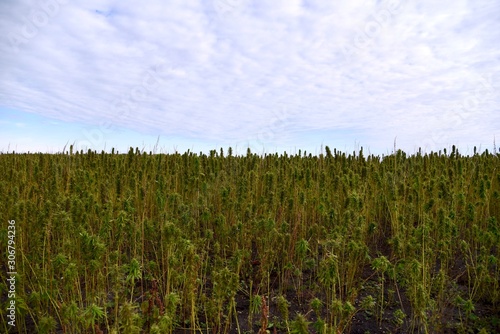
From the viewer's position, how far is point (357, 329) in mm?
3016

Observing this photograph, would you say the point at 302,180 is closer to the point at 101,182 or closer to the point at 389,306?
the point at 389,306

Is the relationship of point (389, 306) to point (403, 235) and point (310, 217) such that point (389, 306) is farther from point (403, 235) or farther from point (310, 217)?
point (310, 217)

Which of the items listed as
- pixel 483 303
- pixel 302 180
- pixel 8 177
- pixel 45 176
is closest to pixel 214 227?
pixel 302 180

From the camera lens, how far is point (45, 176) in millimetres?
6523

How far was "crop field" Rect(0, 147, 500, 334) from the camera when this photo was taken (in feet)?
8.64

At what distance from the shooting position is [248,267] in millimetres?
3895

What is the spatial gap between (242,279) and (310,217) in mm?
1527

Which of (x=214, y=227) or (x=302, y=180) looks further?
(x=302, y=180)

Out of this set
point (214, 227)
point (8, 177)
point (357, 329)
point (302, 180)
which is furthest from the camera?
point (8, 177)

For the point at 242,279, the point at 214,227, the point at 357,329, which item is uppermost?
the point at 214,227

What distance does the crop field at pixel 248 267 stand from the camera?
2635 mm

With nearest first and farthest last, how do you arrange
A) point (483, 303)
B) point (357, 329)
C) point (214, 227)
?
point (357, 329) < point (483, 303) < point (214, 227)

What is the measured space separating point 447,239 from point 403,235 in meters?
0.40

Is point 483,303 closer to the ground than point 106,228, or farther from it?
closer to the ground
